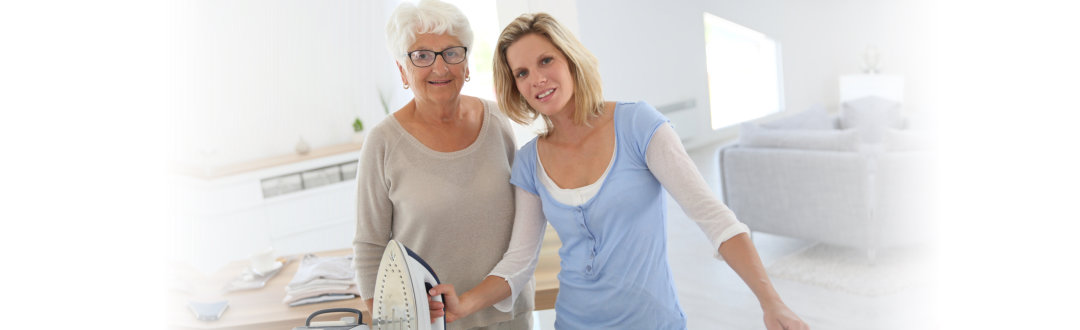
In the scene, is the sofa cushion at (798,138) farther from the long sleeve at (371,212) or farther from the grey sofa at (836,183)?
the long sleeve at (371,212)

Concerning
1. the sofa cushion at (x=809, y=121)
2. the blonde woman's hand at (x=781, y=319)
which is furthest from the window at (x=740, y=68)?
the blonde woman's hand at (x=781, y=319)

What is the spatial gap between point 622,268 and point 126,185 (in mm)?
2377

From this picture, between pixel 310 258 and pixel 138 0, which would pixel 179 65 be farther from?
pixel 310 258

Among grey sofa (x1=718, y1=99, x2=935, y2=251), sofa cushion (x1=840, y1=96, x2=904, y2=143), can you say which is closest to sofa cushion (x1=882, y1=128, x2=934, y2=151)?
grey sofa (x1=718, y1=99, x2=935, y2=251)

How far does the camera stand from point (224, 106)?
4328 mm

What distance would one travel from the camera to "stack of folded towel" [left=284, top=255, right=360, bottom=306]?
1.89 m

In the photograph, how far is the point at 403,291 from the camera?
44.8 inches

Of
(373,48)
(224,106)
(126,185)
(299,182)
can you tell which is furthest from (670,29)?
(126,185)

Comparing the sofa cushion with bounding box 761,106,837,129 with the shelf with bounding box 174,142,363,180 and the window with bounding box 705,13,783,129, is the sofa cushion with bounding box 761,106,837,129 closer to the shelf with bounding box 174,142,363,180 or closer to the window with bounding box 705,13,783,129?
the window with bounding box 705,13,783,129

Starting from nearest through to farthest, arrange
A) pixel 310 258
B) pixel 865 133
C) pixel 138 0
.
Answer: pixel 310 258 < pixel 865 133 < pixel 138 0

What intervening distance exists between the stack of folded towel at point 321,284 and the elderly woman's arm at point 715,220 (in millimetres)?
1028

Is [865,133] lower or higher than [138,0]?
lower

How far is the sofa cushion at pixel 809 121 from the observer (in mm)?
4035

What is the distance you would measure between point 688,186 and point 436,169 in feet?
1.54
